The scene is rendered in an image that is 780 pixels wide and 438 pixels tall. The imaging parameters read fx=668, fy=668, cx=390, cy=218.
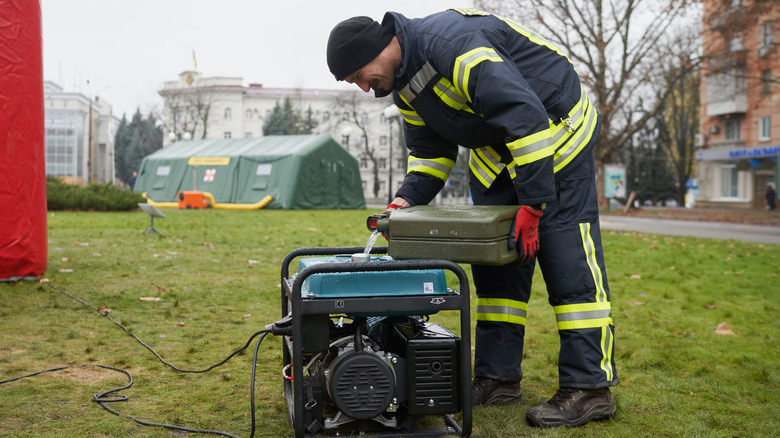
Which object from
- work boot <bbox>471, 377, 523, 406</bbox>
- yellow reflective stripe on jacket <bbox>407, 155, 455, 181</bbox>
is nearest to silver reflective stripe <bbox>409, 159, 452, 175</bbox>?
yellow reflective stripe on jacket <bbox>407, 155, 455, 181</bbox>

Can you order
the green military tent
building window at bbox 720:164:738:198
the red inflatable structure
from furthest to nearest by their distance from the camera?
building window at bbox 720:164:738:198, the green military tent, the red inflatable structure

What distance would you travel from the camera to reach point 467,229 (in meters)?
2.44

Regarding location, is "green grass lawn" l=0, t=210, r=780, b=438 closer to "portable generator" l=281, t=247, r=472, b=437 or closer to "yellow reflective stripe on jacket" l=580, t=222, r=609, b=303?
"portable generator" l=281, t=247, r=472, b=437

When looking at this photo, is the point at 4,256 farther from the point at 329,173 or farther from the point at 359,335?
the point at 329,173

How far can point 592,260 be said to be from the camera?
2932 millimetres

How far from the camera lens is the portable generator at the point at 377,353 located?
242 centimetres

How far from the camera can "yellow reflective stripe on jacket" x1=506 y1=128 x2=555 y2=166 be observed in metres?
2.55

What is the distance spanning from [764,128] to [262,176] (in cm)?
2966

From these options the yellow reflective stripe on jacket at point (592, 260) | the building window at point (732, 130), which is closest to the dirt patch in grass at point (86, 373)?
the yellow reflective stripe on jacket at point (592, 260)

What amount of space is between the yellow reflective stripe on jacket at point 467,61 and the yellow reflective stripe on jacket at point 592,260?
84 cm

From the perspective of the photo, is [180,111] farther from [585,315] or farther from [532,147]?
[532,147]

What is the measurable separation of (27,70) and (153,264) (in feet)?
9.27

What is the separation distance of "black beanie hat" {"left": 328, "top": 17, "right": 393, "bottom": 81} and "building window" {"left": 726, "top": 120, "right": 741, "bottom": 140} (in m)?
45.6

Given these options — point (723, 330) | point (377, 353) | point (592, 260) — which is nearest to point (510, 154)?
point (592, 260)
